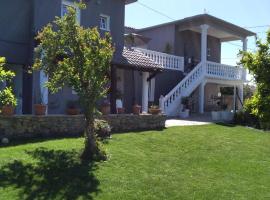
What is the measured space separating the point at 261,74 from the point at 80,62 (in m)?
4.50

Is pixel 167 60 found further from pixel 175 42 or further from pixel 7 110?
pixel 7 110

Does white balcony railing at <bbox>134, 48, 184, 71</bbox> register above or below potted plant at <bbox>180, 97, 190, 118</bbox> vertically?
above

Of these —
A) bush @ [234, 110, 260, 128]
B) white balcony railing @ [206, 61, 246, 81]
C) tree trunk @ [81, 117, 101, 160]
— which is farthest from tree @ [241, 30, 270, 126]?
white balcony railing @ [206, 61, 246, 81]

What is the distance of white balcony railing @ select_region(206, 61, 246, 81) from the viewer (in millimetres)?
25219

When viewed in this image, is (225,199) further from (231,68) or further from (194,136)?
(231,68)

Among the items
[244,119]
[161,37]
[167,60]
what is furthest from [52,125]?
[161,37]

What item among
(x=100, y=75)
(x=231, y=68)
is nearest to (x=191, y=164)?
(x=100, y=75)

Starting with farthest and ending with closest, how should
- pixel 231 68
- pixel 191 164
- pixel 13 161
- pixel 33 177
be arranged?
pixel 231 68 → pixel 191 164 → pixel 13 161 → pixel 33 177

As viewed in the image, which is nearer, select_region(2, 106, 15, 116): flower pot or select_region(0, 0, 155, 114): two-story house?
select_region(2, 106, 15, 116): flower pot

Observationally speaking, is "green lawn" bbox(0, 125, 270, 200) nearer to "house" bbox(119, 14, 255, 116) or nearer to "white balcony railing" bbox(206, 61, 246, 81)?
"house" bbox(119, 14, 255, 116)

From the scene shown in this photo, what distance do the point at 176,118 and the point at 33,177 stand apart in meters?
12.8

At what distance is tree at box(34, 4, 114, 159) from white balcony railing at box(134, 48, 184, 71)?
11489 millimetres

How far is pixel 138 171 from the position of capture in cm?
1029

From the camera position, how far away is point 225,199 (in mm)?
9375
